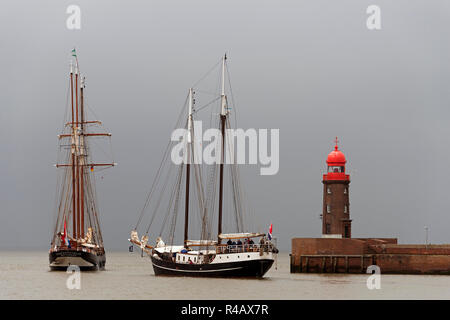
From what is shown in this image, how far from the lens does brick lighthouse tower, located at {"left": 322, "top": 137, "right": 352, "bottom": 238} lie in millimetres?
99125

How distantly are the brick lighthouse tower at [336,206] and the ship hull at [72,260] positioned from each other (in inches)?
992

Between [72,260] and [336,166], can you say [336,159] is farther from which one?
[72,260]

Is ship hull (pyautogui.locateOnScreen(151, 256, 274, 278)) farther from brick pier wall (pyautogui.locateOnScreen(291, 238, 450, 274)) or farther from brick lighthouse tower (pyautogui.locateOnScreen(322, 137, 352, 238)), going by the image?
brick lighthouse tower (pyautogui.locateOnScreen(322, 137, 352, 238))

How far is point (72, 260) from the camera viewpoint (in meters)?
99.2

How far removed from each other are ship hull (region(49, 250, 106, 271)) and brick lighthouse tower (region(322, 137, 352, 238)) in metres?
25.2

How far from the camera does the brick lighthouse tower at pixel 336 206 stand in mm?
99125

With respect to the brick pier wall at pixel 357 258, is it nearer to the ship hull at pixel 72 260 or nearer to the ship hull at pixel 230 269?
the ship hull at pixel 230 269

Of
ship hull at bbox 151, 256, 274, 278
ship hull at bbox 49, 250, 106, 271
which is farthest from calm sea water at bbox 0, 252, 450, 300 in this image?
ship hull at bbox 49, 250, 106, 271

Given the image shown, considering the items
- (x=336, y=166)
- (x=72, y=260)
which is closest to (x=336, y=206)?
(x=336, y=166)
